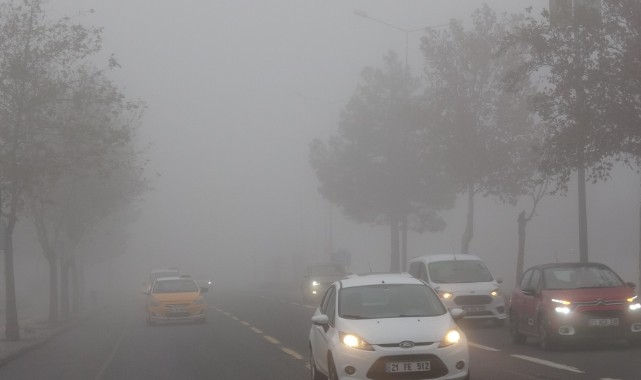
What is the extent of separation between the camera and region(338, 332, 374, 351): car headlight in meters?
12.2

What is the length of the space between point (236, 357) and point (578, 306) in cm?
683

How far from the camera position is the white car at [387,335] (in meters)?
12.0

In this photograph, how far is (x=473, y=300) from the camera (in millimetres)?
25047

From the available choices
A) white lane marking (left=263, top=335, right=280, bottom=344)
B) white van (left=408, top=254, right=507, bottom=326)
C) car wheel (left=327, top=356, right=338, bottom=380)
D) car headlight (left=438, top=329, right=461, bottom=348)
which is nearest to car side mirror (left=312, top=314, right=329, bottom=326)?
car wheel (left=327, top=356, right=338, bottom=380)

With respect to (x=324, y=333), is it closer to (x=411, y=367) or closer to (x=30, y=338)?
(x=411, y=367)

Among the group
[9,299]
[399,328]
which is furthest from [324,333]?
[9,299]

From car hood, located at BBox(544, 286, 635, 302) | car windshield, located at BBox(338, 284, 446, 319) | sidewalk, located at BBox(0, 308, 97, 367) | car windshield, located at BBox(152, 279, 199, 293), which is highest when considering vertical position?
car windshield, located at BBox(338, 284, 446, 319)

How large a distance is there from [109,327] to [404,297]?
24.6 m

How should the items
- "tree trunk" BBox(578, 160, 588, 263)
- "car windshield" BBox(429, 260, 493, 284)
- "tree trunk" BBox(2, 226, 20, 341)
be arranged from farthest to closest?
1. "tree trunk" BBox(2, 226, 20, 341)
2. "tree trunk" BBox(578, 160, 588, 263)
3. "car windshield" BBox(429, 260, 493, 284)

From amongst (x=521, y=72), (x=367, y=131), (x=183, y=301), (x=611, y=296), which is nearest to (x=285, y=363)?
(x=611, y=296)

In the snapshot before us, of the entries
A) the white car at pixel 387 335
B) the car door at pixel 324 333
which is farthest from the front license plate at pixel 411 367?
the car door at pixel 324 333

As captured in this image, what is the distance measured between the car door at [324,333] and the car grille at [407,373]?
3.79 ft

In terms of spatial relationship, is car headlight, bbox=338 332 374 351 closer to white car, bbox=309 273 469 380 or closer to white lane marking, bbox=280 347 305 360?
white car, bbox=309 273 469 380

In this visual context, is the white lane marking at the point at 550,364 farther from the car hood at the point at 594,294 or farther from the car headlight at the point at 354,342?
the car headlight at the point at 354,342
